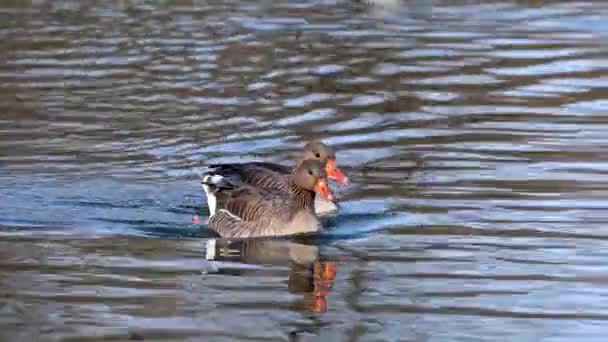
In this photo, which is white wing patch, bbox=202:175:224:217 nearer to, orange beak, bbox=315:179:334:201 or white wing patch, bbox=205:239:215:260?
white wing patch, bbox=205:239:215:260

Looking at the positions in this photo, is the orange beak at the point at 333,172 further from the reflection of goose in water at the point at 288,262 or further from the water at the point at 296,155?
the reflection of goose in water at the point at 288,262

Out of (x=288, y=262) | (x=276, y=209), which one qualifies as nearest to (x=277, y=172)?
(x=276, y=209)

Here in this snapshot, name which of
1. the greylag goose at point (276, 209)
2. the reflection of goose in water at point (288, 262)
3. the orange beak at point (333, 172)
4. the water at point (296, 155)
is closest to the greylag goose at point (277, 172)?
the orange beak at point (333, 172)

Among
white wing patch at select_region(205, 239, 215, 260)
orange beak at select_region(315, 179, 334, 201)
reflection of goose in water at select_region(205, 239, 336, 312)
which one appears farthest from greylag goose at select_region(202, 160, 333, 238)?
white wing patch at select_region(205, 239, 215, 260)

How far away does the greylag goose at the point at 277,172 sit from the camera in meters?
15.1

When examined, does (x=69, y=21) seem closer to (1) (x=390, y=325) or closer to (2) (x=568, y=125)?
(2) (x=568, y=125)

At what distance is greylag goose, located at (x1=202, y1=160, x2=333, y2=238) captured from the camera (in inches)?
581

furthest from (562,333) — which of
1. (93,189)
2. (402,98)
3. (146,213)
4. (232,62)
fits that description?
(232,62)

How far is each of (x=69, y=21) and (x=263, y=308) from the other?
19860 mm

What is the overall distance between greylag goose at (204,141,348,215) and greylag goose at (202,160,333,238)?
0.22 metres

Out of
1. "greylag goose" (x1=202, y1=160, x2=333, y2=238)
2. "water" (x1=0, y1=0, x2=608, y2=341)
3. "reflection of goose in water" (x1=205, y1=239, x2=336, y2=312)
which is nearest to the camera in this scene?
"water" (x1=0, y1=0, x2=608, y2=341)

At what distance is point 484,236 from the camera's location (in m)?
13.9

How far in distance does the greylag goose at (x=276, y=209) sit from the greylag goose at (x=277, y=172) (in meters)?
0.22

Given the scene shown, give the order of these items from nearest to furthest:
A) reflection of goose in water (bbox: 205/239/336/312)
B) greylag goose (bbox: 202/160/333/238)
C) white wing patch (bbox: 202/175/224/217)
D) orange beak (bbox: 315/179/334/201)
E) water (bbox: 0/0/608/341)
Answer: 1. water (bbox: 0/0/608/341)
2. reflection of goose in water (bbox: 205/239/336/312)
3. orange beak (bbox: 315/179/334/201)
4. greylag goose (bbox: 202/160/333/238)
5. white wing patch (bbox: 202/175/224/217)
